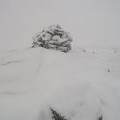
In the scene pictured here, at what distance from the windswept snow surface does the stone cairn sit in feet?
10.4

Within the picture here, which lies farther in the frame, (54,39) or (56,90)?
(54,39)

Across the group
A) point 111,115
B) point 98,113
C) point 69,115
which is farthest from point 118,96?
point 69,115

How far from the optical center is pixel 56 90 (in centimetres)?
356

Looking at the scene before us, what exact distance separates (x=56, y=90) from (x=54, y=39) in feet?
15.5

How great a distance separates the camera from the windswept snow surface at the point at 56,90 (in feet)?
10.4

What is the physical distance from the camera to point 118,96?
12.2 ft

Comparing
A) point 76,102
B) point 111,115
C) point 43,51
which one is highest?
point 43,51

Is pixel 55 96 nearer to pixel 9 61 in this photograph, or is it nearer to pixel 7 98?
pixel 7 98

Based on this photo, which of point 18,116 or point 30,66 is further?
point 30,66

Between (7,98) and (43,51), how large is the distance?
8.08 feet

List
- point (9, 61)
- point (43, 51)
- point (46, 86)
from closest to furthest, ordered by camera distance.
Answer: point (46, 86) → point (9, 61) → point (43, 51)

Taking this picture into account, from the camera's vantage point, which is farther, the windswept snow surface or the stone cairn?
the stone cairn

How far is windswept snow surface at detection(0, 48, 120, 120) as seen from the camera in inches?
125

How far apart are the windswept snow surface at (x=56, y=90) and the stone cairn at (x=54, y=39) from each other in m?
3.16
